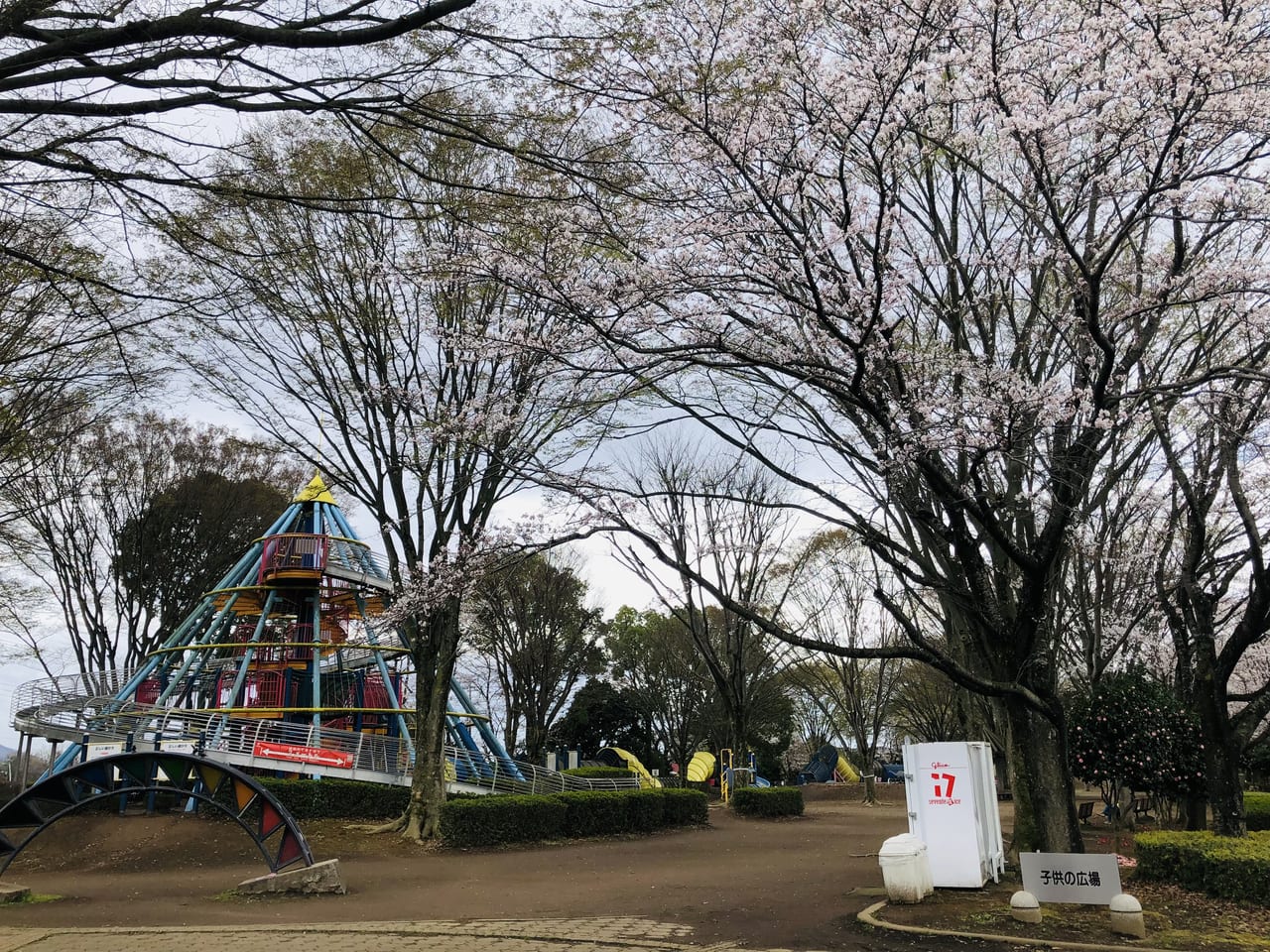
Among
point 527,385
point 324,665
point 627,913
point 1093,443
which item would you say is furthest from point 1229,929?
point 324,665

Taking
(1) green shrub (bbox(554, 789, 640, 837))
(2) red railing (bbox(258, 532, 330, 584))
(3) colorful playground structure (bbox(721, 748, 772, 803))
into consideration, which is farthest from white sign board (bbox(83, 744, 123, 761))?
(3) colorful playground structure (bbox(721, 748, 772, 803))

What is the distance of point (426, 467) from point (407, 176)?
5137 millimetres

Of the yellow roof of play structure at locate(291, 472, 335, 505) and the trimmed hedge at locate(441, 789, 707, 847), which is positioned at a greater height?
the yellow roof of play structure at locate(291, 472, 335, 505)

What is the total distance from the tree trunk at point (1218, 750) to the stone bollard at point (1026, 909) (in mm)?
5491

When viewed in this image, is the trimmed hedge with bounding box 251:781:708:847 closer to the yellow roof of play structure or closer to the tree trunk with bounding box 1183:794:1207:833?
the yellow roof of play structure

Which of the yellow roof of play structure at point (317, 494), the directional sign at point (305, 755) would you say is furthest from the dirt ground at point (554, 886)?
the yellow roof of play structure at point (317, 494)

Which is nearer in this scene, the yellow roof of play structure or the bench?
the bench

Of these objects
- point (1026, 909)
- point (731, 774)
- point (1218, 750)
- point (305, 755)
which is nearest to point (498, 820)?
point (305, 755)

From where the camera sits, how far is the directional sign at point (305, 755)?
19109 mm

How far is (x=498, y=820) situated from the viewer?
53.1ft

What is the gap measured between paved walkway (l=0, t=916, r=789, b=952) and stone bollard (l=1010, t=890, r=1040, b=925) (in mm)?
2218

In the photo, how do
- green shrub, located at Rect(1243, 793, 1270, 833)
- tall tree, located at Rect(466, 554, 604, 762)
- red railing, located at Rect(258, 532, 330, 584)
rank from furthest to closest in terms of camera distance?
1. tall tree, located at Rect(466, 554, 604, 762)
2. red railing, located at Rect(258, 532, 330, 584)
3. green shrub, located at Rect(1243, 793, 1270, 833)

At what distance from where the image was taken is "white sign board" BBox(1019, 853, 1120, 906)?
774 centimetres

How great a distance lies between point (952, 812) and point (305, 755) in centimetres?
1421
